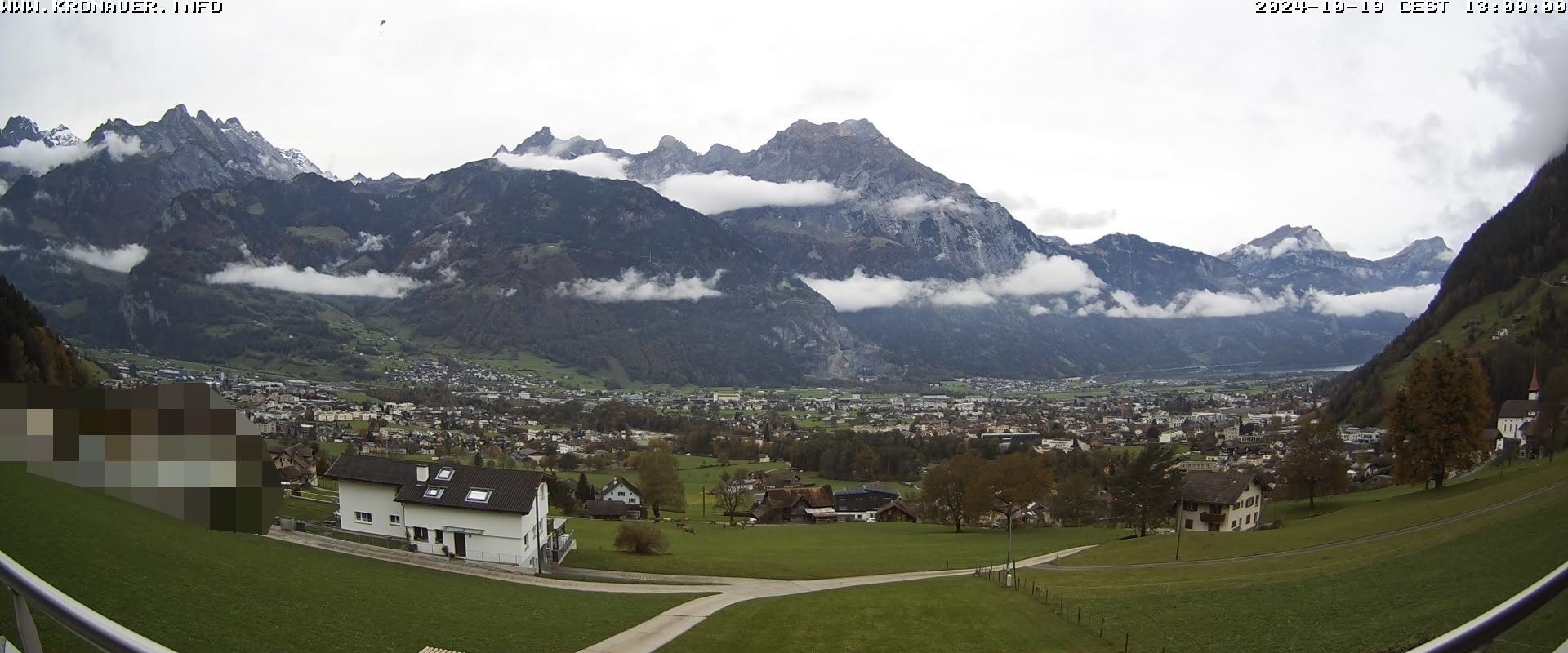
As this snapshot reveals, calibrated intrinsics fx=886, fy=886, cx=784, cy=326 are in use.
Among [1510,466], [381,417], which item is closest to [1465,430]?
[1510,466]

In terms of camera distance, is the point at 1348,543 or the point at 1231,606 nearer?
the point at 1231,606

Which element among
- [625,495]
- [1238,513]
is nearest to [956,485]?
[1238,513]

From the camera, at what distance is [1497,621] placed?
317cm

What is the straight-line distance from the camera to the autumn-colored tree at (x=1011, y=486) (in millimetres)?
60812

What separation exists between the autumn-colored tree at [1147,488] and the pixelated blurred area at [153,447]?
50.6 metres

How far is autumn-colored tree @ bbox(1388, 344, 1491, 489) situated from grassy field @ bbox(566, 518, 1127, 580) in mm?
17276

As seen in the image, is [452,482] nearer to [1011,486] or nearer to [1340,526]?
[1011,486]

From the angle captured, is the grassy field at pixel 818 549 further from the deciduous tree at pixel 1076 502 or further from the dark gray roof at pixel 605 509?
the dark gray roof at pixel 605 509

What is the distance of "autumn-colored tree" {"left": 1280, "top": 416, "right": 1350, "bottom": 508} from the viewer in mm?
54656

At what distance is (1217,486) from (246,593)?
52.8 meters

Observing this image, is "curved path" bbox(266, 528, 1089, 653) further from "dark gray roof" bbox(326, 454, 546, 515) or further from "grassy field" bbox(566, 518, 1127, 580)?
→ "dark gray roof" bbox(326, 454, 546, 515)

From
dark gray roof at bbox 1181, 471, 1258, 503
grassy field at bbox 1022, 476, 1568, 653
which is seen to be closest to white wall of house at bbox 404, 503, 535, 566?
grassy field at bbox 1022, 476, 1568, 653

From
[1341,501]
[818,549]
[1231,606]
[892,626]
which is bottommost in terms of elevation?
[818,549]

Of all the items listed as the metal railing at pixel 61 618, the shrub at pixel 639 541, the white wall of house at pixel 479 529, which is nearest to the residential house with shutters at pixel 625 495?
the shrub at pixel 639 541
